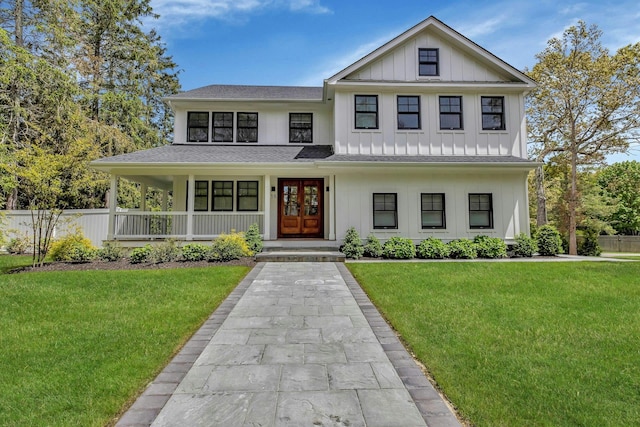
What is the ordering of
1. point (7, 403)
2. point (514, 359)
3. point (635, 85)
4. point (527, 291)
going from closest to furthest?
point (7, 403) → point (514, 359) → point (527, 291) → point (635, 85)

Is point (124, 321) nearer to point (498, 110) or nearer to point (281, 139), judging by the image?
point (281, 139)

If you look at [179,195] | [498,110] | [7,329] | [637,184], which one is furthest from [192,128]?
[637,184]

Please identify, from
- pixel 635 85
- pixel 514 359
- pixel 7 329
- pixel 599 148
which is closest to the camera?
pixel 514 359

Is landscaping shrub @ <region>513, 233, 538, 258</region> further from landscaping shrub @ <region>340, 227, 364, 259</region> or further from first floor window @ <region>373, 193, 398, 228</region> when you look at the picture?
landscaping shrub @ <region>340, 227, 364, 259</region>

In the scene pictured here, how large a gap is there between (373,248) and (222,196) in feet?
20.4

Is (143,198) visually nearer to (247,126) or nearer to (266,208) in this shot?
(247,126)

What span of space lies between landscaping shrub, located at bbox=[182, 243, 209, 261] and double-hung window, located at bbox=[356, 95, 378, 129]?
6.93 metres

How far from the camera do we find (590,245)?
14344mm

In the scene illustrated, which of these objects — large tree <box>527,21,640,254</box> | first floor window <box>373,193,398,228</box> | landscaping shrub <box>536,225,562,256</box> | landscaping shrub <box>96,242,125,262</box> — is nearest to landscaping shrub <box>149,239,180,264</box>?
landscaping shrub <box>96,242,125,262</box>

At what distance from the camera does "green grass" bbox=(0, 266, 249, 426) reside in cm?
254

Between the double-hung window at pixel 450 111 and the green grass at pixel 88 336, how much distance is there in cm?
951

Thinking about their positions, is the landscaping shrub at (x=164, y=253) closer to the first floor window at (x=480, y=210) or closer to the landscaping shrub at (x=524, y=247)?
the first floor window at (x=480, y=210)

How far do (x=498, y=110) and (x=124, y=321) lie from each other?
43.5ft

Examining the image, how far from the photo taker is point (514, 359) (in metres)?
3.27
